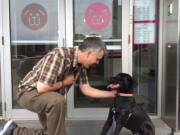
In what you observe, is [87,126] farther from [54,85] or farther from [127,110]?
[54,85]

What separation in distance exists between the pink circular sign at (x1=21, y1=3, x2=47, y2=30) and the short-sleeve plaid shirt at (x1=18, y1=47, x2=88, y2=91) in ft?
5.45

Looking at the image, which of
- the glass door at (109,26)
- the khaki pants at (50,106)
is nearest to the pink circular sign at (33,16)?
the glass door at (109,26)

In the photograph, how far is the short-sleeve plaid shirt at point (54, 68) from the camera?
2.56 meters

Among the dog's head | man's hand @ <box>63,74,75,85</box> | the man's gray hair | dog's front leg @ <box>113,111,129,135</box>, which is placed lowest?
dog's front leg @ <box>113,111,129,135</box>

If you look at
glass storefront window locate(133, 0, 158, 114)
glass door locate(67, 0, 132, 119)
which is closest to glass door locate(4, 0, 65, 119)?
glass door locate(67, 0, 132, 119)

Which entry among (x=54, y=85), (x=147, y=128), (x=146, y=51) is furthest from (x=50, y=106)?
(x=146, y=51)

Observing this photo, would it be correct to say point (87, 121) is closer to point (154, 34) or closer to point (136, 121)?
point (136, 121)

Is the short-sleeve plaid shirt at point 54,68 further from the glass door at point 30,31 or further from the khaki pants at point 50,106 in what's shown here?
the glass door at point 30,31

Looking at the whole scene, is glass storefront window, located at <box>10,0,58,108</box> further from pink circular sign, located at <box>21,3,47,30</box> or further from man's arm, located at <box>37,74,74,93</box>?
man's arm, located at <box>37,74,74,93</box>

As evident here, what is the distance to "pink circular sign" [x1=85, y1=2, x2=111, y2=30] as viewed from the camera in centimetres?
423

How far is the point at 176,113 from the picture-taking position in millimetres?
3688

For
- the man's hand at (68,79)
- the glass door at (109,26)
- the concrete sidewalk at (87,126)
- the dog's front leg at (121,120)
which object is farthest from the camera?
the glass door at (109,26)

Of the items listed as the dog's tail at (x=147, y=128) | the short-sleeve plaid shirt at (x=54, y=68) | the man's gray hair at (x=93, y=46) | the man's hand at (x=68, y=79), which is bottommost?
the dog's tail at (x=147, y=128)

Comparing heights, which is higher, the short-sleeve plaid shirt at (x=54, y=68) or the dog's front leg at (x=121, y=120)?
the short-sleeve plaid shirt at (x=54, y=68)
